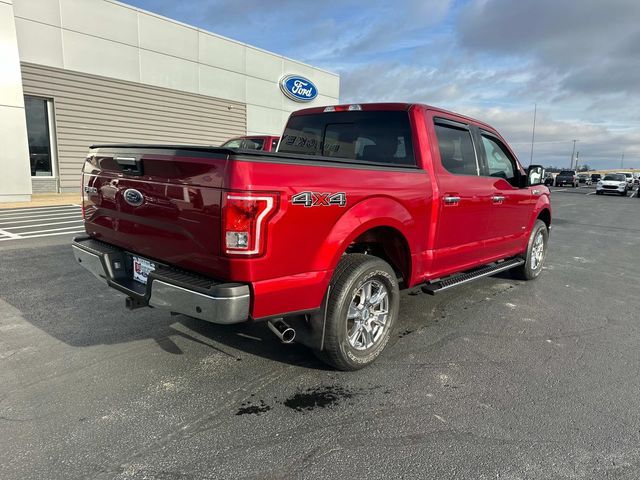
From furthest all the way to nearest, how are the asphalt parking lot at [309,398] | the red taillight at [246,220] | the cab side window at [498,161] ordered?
the cab side window at [498,161], the red taillight at [246,220], the asphalt parking lot at [309,398]

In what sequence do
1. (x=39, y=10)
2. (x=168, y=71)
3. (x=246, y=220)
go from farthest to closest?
(x=168, y=71)
(x=39, y=10)
(x=246, y=220)

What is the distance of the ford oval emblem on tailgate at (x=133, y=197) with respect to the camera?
3.11 meters

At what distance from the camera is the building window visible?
1499 cm

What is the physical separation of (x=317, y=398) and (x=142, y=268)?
153cm

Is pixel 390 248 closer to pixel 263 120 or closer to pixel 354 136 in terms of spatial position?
pixel 354 136

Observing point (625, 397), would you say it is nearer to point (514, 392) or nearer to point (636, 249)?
point (514, 392)

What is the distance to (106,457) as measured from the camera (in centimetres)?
237

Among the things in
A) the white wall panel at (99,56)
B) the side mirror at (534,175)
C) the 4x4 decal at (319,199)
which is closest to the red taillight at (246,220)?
the 4x4 decal at (319,199)

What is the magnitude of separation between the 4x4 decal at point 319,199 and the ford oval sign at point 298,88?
20.1 m

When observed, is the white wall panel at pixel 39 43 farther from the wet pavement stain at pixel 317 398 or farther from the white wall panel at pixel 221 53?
the wet pavement stain at pixel 317 398

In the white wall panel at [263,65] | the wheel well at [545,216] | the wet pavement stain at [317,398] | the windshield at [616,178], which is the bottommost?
the wet pavement stain at [317,398]

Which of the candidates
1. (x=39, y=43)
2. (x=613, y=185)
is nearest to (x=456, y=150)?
(x=39, y=43)

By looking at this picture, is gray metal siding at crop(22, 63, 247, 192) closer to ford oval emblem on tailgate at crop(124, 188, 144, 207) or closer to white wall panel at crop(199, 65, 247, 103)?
white wall panel at crop(199, 65, 247, 103)

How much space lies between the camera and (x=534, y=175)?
221 inches
